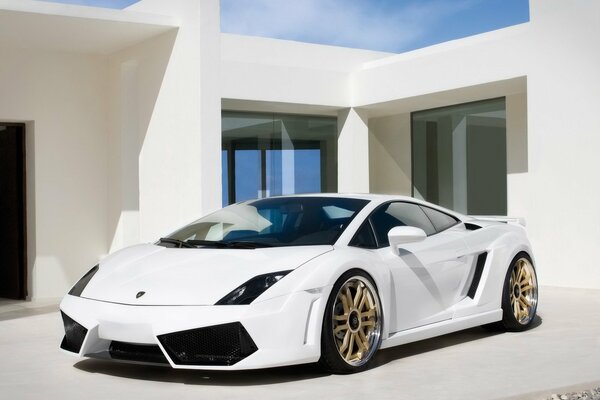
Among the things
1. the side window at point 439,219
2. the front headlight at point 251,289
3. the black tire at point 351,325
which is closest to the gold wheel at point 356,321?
the black tire at point 351,325

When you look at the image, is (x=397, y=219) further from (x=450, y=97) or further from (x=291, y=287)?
(x=450, y=97)

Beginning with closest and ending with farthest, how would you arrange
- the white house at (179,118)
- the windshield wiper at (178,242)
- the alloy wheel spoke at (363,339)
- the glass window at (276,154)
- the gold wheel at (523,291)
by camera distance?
the alloy wheel spoke at (363,339)
the windshield wiper at (178,242)
the gold wheel at (523,291)
the white house at (179,118)
the glass window at (276,154)

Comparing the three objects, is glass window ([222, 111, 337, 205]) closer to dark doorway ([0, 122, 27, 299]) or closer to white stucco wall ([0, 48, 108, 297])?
white stucco wall ([0, 48, 108, 297])

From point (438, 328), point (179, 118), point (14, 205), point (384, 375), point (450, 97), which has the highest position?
point (450, 97)

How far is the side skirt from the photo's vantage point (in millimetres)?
5781

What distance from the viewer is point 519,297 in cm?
722

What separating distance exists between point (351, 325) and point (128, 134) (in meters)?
7.02

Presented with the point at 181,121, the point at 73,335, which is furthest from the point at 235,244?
the point at 181,121

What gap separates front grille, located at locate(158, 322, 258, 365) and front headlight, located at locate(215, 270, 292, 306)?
167mm

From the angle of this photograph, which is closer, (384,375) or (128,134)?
(384,375)

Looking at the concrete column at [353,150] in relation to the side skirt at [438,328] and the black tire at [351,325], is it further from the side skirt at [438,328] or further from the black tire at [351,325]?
the black tire at [351,325]

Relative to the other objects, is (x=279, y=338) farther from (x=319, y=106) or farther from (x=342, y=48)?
(x=342, y=48)

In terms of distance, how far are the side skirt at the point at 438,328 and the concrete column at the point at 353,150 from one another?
933 centimetres

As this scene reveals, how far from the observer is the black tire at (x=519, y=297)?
7.02 metres
